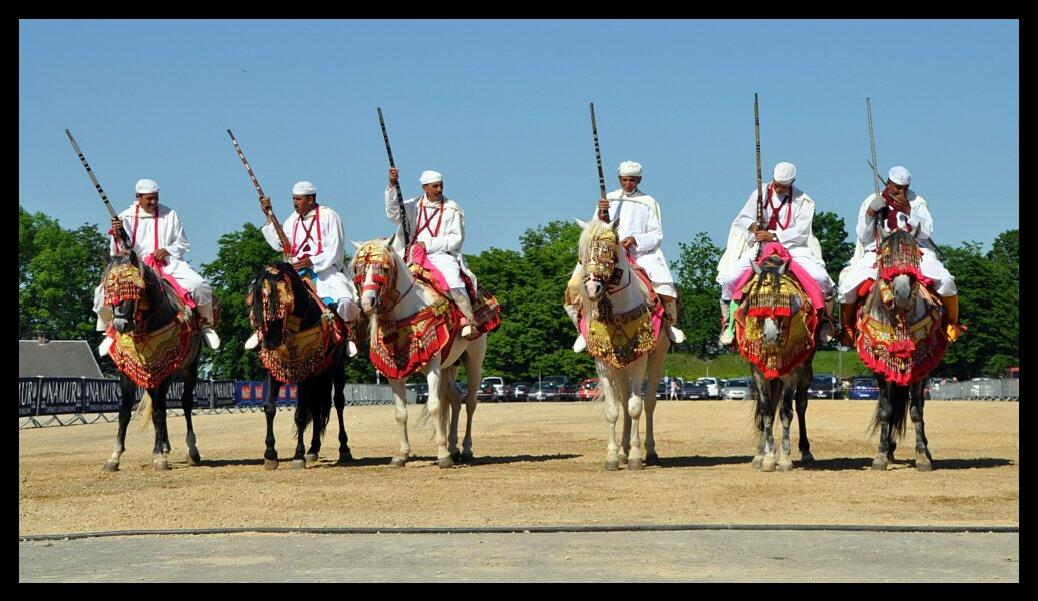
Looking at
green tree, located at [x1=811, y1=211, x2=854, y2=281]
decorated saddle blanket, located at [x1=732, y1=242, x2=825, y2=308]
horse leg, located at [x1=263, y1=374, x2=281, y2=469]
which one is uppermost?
green tree, located at [x1=811, y1=211, x2=854, y2=281]

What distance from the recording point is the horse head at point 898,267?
1775 cm

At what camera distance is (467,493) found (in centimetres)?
1584

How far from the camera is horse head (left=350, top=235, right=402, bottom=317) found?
60.8ft

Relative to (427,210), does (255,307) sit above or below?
below

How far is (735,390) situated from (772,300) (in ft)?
209

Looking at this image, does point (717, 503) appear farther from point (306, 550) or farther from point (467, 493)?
point (306, 550)

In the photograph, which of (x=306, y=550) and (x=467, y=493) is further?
(x=467, y=493)

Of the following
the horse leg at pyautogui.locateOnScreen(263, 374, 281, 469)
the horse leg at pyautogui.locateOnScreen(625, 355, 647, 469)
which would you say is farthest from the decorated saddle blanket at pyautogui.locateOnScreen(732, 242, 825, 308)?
the horse leg at pyautogui.locateOnScreen(263, 374, 281, 469)

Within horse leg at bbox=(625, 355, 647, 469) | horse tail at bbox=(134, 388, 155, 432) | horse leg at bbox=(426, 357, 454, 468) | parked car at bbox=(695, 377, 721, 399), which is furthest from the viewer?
parked car at bbox=(695, 377, 721, 399)

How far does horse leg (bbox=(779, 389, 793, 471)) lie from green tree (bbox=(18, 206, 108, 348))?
89.2 meters

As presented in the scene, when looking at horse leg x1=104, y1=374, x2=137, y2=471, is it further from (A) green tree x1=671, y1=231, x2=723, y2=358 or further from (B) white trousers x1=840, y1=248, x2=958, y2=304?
(A) green tree x1=671, y1=231, x2=723, y2=358

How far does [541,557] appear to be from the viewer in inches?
426
